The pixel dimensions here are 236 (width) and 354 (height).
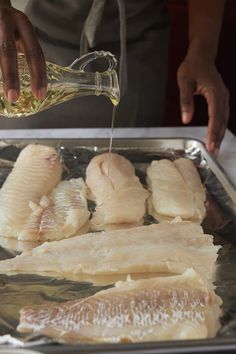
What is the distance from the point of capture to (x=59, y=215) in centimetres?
Answer: 140

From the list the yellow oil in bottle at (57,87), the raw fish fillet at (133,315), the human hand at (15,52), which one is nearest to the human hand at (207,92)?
the yellow oil in bottle at (57,87)

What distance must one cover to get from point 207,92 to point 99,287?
85 centimetres

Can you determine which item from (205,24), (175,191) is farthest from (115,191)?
(205,24)

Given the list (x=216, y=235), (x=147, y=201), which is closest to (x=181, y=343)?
(x=216, y=235)

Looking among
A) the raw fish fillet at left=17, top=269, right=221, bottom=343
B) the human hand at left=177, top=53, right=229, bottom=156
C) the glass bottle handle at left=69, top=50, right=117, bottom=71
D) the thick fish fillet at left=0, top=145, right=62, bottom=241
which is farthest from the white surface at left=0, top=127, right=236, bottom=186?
the raw fish fillet at left=17, top=269, right=221, bottom=343

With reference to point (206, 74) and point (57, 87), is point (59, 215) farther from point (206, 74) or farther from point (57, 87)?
point (206, 74)

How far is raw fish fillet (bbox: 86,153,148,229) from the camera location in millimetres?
1399

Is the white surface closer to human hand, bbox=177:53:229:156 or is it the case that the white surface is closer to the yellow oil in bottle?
human hand, bbox=177:53:229:156

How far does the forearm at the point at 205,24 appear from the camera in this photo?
190cm

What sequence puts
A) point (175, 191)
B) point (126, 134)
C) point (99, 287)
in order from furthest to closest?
point (126, 134) → point (175, 191) → point (99, 287)

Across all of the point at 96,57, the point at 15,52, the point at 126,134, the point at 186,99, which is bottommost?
the point at 126,134

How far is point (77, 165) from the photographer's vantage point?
167 cm

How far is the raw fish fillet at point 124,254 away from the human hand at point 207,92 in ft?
1.63

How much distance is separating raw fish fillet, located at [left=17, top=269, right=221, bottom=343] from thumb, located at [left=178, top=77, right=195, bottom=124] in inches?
28.9
